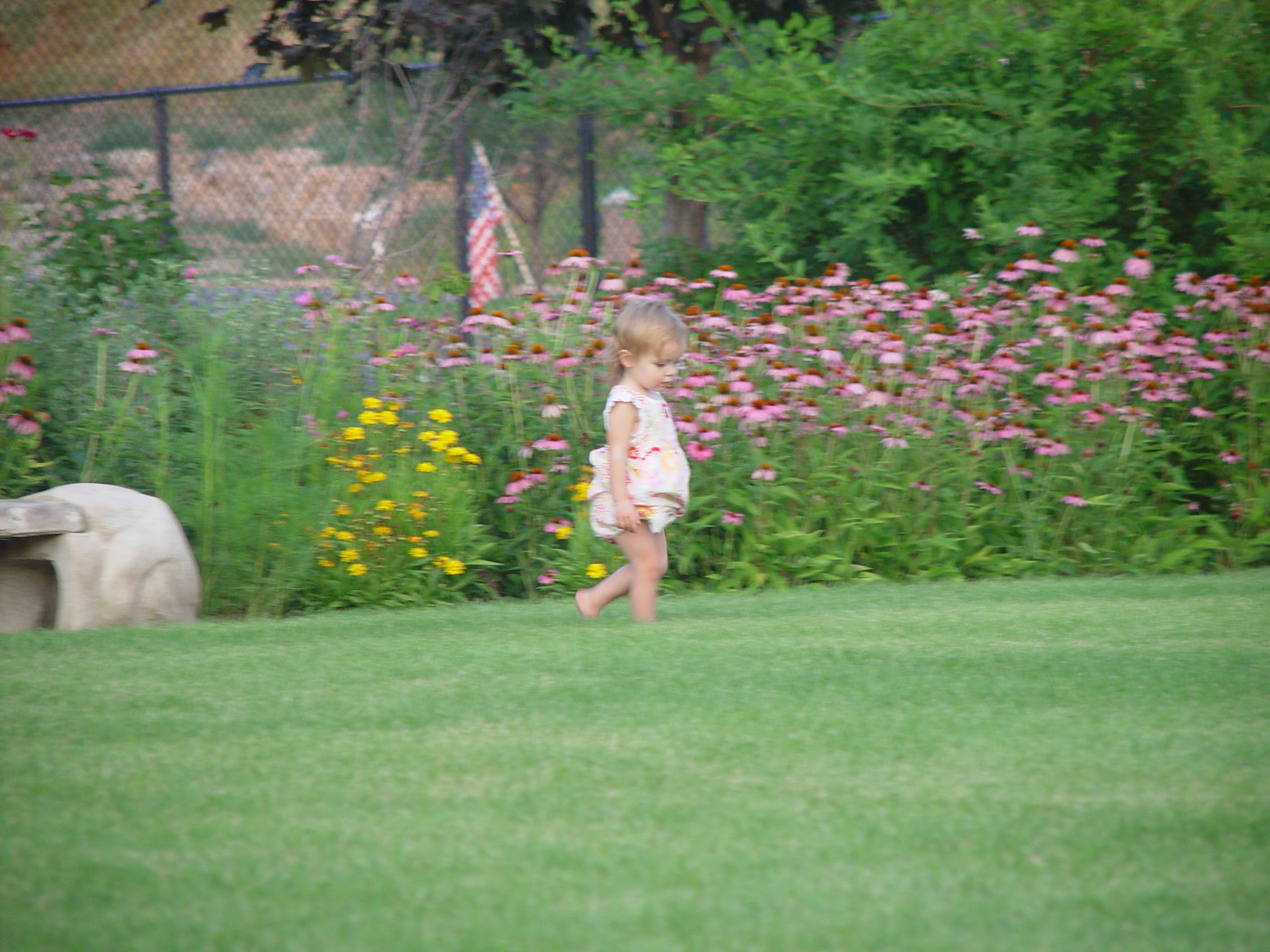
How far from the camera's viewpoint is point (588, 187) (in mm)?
8164

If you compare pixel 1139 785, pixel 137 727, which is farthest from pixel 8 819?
pixel 1139 785

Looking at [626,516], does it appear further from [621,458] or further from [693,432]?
[693,432]

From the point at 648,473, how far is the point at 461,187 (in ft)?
16.2

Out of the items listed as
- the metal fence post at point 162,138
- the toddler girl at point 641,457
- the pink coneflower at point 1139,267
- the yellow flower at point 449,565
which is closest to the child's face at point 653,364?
the toddler girl at point 641,457

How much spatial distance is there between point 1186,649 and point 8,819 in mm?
2975

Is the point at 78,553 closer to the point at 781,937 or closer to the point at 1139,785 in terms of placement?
the point at 781,937

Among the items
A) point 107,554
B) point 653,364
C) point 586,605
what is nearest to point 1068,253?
point 653,364

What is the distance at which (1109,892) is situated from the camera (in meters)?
1.94

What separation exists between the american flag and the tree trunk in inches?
45.0

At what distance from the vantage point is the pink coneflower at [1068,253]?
5188mm

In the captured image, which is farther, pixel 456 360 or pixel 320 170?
pixel 320 170

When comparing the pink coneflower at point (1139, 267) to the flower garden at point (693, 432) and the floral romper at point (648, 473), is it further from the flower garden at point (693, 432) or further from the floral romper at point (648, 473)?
the floral romper at point (648, 473)

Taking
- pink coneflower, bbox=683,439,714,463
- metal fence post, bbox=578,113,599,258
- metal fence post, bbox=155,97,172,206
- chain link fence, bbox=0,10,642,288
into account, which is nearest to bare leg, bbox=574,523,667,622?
pink coneflower, bbox=683,439,714,463

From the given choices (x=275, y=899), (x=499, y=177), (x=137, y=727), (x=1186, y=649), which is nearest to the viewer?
(x=275, y=899)
